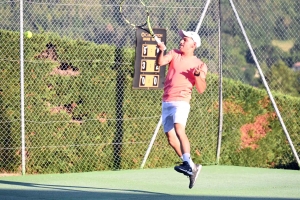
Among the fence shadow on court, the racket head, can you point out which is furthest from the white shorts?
the racket head

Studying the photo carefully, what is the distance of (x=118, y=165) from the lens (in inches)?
492

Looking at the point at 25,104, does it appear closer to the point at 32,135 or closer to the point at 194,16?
the point at 32,135

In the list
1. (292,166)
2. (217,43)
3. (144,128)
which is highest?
(217,43)

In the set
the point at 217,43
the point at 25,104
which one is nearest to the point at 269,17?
the point at 217,43

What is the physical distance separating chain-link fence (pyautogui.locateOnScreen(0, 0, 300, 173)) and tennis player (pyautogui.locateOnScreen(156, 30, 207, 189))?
3201mm

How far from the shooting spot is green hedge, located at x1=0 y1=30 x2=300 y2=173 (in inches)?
451

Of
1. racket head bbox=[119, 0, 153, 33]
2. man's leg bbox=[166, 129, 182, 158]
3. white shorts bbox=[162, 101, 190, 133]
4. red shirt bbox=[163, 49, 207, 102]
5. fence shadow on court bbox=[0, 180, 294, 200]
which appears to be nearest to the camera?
fence shadow on court bbox=[0, 180, 294, 200]

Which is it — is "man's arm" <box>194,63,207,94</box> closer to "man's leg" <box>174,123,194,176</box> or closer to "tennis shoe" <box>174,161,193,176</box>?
"man's leg" <box>174,123,194,176</box>

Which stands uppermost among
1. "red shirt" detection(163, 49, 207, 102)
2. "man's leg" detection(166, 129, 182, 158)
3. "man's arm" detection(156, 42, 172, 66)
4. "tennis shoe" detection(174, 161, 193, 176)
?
"man's arm" detection(156, 42, 172, 66)

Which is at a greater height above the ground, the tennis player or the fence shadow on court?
the tennis player

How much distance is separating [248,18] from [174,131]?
6383 millimetres

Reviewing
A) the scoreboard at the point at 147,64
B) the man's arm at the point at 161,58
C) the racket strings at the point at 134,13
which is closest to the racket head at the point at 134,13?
the racket strings at the point at 134,13

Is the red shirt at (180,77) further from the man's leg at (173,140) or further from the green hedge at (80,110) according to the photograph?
the green hedge at (80,110)

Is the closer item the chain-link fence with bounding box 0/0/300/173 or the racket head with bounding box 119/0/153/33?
the chain-link fence with bounding box 0/0/300/173
